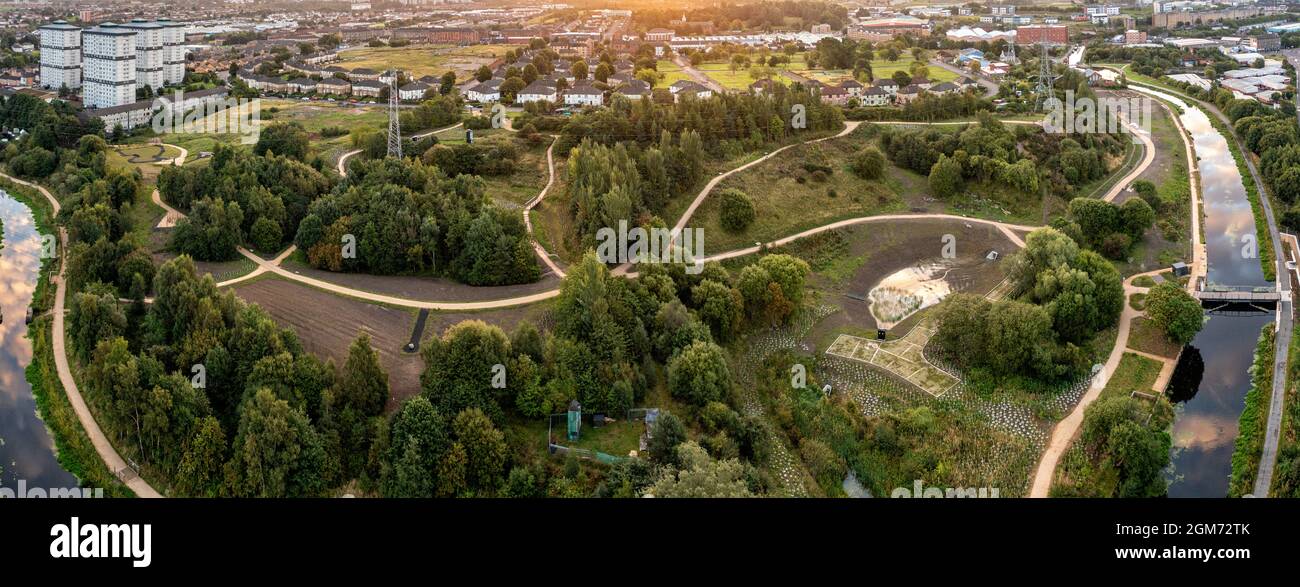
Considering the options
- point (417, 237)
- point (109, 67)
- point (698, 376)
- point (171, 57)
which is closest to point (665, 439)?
point (698, 376)

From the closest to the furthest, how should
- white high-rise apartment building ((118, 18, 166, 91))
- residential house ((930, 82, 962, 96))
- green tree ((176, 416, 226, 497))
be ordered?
green tree ((176, 416, 226, 497)) < residential house ((930, 82, 962, 96)) < white high-rise apartment building ((118, 18, 166, 91))

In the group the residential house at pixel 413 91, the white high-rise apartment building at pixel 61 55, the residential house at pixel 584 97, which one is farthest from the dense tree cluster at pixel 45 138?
the residential house at pixel 584 97

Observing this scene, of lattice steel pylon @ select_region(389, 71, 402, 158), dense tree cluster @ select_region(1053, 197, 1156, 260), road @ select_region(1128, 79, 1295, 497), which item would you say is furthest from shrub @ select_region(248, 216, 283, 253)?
road @ select_region(1128, 79, 1295, 497)

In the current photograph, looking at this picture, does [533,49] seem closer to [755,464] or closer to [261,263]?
[261,263]

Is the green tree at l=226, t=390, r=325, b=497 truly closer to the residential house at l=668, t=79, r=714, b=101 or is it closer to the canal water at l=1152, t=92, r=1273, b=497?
the canal water at l=1152, t=92, r=1273, b=497
